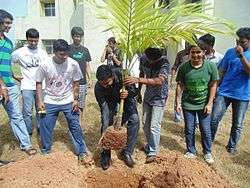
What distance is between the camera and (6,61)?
5.29 metres

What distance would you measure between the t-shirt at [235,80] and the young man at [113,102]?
1.54m

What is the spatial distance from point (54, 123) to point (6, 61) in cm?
106

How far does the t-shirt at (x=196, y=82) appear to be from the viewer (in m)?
5.25

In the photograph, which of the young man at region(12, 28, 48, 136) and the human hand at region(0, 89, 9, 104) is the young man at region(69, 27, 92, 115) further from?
the human hand at region(0, 89, 9, 104)

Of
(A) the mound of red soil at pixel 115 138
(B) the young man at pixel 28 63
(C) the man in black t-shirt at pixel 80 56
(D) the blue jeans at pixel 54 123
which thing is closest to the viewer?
(A) the mound of red soil at pixel 115 138

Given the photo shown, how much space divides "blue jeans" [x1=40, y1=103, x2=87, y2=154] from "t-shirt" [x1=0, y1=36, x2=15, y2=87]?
637 millimetres

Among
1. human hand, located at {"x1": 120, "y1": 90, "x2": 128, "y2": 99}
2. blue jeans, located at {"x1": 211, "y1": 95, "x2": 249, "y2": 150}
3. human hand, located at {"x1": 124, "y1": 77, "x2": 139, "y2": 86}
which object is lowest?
blue jeans, located at {"x1": 211, "y1": 95, "x2": 249, "y2": 150}

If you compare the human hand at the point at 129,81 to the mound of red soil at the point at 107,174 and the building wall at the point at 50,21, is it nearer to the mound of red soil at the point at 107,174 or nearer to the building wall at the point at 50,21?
the mound of red soil at the point at 107,174

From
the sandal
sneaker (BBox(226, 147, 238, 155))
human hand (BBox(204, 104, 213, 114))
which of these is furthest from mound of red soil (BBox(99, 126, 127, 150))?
sneaker (BBox(226, 147, 238, 155))

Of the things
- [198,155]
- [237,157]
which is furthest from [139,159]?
[237,157]

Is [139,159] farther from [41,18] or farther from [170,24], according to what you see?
[41,18]

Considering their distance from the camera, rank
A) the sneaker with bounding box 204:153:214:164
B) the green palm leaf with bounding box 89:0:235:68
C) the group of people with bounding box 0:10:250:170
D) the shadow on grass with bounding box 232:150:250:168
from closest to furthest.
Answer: the green palm leaf with bounding box 89:0:235:68 < the group of people with bounding box 0:10:250:170 < the sneaker with bounding box 204:153:214:164 < the shadow on grass with bounding box 232:150:250:168

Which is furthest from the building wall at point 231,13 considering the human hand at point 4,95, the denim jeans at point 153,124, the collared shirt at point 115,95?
the human hand at point 4,95

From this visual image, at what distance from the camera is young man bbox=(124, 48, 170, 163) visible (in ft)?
16.7
